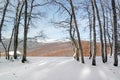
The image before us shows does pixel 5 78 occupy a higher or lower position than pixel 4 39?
lower

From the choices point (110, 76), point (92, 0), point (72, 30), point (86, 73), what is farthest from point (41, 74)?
point (72, 30)

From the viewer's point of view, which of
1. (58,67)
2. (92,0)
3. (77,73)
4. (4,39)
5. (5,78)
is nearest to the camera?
(5,78)

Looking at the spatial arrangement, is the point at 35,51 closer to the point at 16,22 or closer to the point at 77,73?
the point at 16,22

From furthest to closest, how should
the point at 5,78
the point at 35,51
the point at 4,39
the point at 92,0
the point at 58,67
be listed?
the point at 35,51
the point at 4,39
the point at 92,0
the point at 58,67
the point at 5,78

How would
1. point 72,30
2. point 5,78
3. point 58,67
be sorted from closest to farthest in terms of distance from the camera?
point 5,78
point 58,67
point 72,30

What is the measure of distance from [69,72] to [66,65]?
195cm

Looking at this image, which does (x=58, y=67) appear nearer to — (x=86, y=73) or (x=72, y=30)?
(x=86, y=73)

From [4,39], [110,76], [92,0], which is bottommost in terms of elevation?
[110,76]

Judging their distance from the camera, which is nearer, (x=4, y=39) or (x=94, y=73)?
(x=94, y=73)

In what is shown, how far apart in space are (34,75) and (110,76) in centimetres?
489

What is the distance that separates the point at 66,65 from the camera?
16.5 meters

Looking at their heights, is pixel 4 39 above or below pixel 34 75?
above

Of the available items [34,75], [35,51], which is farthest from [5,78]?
[35,51]

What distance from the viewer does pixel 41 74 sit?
13.5 metres
